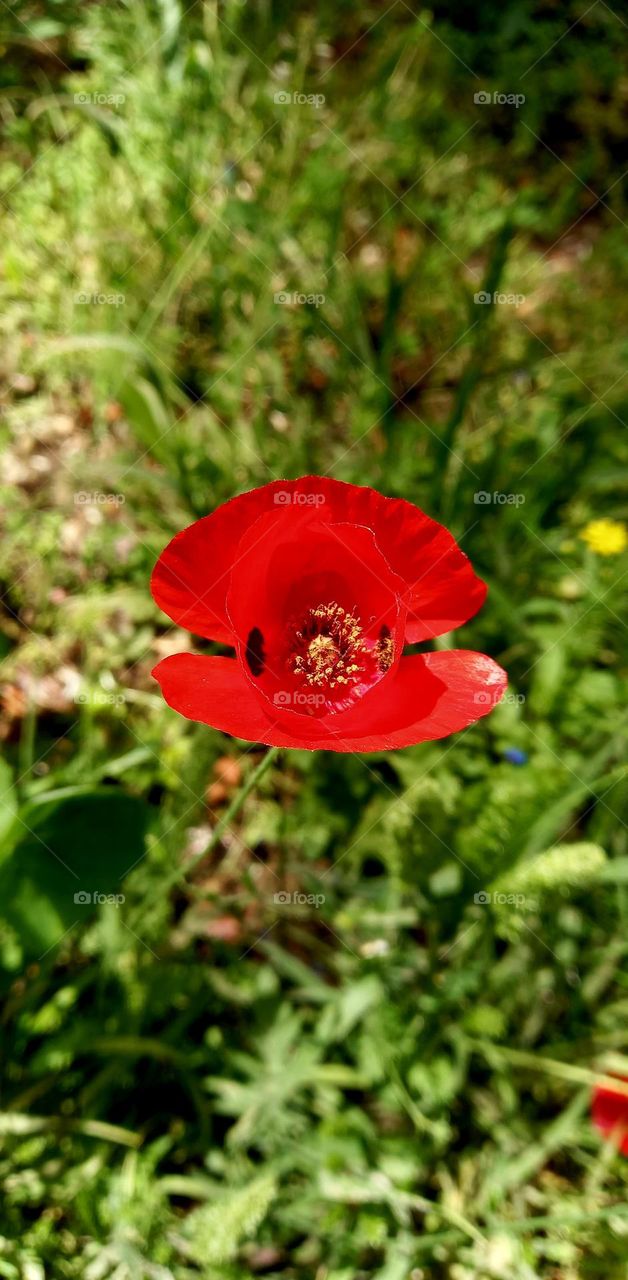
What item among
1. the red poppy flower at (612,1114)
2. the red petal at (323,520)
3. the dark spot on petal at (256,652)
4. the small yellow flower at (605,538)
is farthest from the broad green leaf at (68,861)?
the small yellow flower at (605,538)

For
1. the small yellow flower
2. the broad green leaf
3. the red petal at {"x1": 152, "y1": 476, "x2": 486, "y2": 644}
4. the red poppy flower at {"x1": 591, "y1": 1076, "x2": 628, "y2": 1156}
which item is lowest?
the red poppy flower at {"x1": 591, "y1": 1076, "x2": 628, "y2": 1156}

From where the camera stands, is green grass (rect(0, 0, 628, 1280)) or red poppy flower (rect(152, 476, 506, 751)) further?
green grass (rect(0, 0, 628, 1280))

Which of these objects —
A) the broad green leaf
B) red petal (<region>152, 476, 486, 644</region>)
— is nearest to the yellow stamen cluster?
red petal (<region>152, 476, 486, 644</region>)

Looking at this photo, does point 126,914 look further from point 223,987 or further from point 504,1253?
point 504,1253

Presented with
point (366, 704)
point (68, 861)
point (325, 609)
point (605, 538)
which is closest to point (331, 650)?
point (325, 609)

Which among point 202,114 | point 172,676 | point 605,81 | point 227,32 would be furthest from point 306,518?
point 605,81

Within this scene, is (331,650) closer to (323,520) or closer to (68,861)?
(323,520)

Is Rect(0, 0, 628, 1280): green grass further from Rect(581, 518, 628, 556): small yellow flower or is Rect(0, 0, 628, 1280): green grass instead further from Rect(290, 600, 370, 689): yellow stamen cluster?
Rect(290, 600, 370, 689): yellow stamen cluster

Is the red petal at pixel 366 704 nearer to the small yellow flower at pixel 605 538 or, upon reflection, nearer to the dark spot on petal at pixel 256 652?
the dark spot on petal at pixel 256 652
